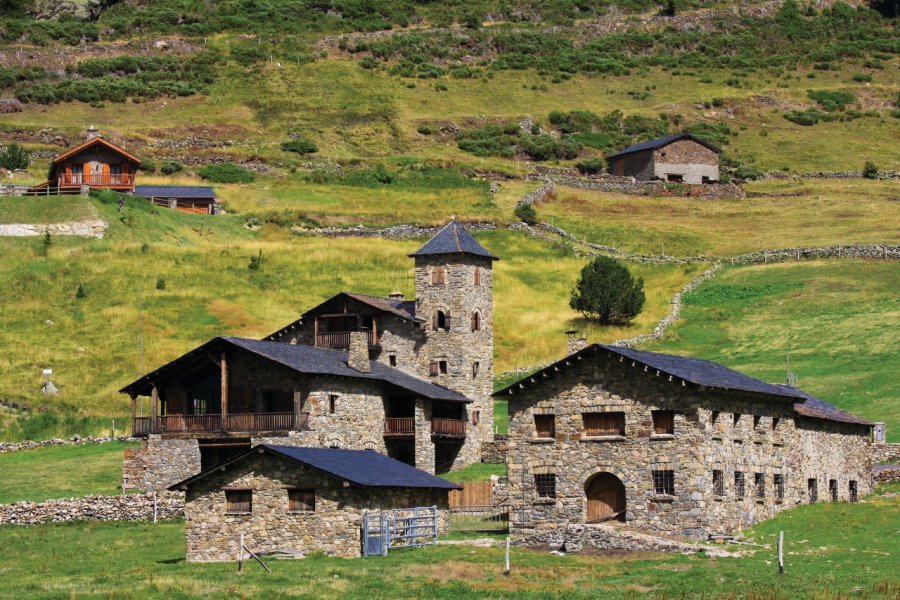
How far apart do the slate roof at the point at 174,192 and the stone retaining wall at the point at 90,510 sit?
6243 centimetres

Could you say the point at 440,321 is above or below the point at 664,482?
above

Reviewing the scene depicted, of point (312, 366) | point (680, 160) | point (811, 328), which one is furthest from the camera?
point (680, 160)

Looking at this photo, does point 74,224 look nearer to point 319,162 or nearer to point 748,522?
point 319,162

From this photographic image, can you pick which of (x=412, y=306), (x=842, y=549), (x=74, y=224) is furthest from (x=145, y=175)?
(x=842, y=549)

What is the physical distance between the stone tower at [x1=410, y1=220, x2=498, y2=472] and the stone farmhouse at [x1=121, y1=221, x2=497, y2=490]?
0.16 ft

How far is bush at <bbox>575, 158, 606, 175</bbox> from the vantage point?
484 ft

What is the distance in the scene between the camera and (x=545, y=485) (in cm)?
5184

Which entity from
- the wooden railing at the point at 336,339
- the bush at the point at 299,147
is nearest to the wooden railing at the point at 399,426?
the wooden railing at the point at 336,339

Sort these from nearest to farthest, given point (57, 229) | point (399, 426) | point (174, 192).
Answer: point (399, 426)
point (57, 229)
point (174, 192)

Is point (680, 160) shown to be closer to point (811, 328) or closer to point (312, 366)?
point (811, 328)

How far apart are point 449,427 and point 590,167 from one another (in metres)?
81.8

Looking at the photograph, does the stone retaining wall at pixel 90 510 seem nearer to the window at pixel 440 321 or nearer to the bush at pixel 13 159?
the window at pixel 440 321

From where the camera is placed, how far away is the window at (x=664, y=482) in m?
49.6

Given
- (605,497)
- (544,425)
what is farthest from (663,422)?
(544,425)
